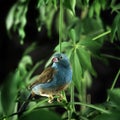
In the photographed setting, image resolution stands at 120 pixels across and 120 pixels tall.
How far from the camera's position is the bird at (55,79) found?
56 cm

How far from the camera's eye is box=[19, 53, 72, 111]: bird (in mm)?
564

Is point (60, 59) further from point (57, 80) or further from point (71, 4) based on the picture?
point (71, 4)

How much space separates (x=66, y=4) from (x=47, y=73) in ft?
A: 0.85

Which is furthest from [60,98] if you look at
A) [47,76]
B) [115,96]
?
[115,96]

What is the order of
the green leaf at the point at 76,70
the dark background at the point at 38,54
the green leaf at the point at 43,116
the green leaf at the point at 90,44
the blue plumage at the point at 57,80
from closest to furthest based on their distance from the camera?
the green leaf at the point at 43,116 < the blue plumage at the point at 57,80 < the green leaf at the point at 76,70 < the green leaf at the point at 90,44 < the dark background at the point at 38,54

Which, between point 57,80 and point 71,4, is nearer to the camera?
point 57,80

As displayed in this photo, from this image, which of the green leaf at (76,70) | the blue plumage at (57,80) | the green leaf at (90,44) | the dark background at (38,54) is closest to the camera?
the blue plumage at (57,80)

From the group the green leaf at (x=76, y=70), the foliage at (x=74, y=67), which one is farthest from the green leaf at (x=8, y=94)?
the green leaf at (x=76, y=70)

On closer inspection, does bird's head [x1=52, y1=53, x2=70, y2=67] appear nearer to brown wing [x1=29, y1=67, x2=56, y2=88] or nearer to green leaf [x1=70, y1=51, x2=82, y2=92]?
brown wing [x1=29, y1=67, x2=56, y2=88]

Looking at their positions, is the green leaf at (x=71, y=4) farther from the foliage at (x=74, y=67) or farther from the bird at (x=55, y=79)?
the bird at (x=55, y=79)

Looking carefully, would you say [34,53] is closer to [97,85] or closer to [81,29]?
[97,85]

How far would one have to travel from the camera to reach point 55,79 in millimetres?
573

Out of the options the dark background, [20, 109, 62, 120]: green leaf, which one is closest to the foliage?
[20, 109, 62, 120]: green leaf

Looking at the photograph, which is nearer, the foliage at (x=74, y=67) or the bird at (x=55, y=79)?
the foliage at (x=74, y=67)
